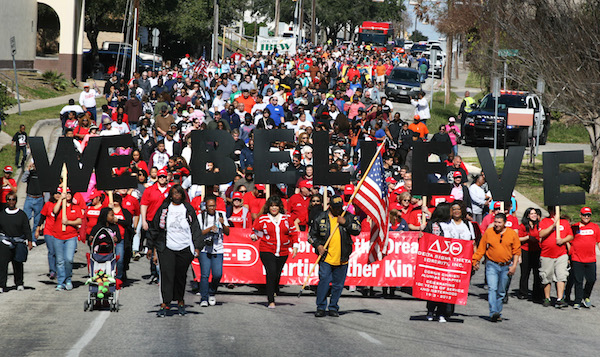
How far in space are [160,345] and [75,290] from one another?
14.9 ft

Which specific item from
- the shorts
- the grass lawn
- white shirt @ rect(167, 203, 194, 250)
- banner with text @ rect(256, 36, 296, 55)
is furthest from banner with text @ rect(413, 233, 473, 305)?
banner with text @ rect(256, 36, 296, 55)

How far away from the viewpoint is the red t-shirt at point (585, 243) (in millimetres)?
15531

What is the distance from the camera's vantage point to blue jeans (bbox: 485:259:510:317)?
1400 centimetres

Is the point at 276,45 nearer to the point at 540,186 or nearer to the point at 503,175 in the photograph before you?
the point at 540,186

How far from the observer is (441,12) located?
57.6m

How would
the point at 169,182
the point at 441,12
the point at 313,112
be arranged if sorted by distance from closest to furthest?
1. the point at 169,182
2. the point at 313,112
3. the point at 441,12

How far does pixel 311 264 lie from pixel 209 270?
2062 millimetres

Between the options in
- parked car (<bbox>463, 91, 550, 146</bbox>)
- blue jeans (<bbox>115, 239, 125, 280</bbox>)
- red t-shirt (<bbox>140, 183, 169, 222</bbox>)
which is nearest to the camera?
blue jeans (<bbox>115, 239, 125, 280</bbox>)

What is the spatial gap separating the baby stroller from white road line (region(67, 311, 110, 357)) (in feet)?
0.71

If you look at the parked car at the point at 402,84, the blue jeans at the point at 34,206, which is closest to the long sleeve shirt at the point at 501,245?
the blue jeans at the point at 34,206

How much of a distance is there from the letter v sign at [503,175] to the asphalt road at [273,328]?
1.80 meters

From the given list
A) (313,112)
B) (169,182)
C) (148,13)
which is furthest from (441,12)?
(169,182)

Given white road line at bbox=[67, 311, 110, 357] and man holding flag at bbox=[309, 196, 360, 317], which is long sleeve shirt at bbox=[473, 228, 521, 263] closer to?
man holding flag at bbox=[309, 196, 360, 317]

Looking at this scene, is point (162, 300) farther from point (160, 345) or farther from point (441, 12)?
point (441, 12)
